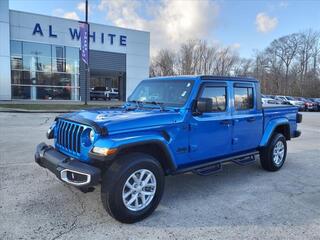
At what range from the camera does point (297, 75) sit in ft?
211

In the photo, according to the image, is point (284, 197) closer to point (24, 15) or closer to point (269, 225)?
point (269, 225)

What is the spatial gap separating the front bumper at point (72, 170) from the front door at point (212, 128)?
5.24 ft

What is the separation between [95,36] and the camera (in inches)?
1188

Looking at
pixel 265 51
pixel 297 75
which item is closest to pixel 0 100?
pixel 297 75

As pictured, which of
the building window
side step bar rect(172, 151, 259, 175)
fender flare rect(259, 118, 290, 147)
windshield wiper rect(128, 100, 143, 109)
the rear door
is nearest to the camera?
side step bar rect(172, 151, 259, 175)

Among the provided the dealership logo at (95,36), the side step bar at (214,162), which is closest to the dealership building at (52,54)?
the dealership logo at (95,36)

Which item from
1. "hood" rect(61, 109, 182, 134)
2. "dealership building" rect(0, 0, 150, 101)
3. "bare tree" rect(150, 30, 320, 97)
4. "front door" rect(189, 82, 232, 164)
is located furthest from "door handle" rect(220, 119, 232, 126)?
"bare tree" rect(150, 30, 320, 97)

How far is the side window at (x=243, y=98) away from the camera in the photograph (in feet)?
17.1

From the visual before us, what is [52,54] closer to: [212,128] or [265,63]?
[212,128]

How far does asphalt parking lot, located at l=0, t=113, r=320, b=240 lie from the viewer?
3414 millimetres

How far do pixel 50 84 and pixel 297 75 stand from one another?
55267mm

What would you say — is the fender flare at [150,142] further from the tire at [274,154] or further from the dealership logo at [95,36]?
the dealership logo at [95,36]

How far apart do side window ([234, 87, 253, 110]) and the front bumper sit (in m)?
2.95

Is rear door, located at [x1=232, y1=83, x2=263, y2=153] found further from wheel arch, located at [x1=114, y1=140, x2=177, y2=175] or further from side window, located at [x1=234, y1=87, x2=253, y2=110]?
wheel arch, located at [x1=114, y1=140, x2=177, y2=175]
